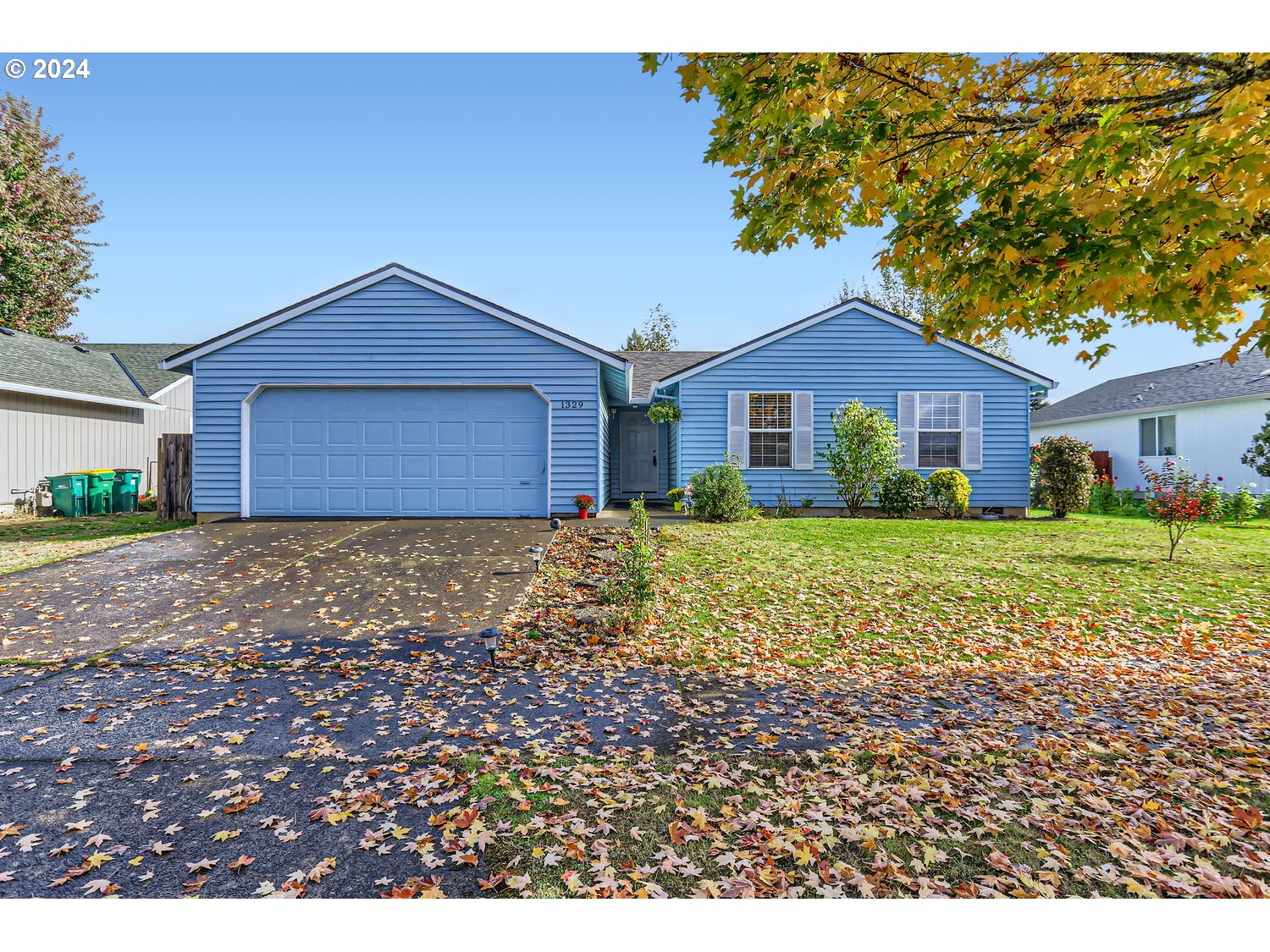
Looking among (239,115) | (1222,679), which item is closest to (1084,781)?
(1222,679)

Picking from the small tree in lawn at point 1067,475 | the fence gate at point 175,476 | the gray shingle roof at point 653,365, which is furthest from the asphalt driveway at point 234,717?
the small tree in lawn at point 1067,475

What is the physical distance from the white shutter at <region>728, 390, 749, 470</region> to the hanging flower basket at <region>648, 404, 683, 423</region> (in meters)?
1.10

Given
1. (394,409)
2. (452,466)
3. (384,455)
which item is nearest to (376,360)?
(394,409)

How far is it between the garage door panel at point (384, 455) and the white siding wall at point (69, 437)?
579cm

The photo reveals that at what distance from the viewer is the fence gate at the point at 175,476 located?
12.3m

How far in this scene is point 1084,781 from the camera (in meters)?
3.20

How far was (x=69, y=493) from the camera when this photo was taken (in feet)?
45.0

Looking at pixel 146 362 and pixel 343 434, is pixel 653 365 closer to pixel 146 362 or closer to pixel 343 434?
pixel 343 434

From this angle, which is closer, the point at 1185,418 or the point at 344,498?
the point at 344,498

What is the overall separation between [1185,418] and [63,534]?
26849mm

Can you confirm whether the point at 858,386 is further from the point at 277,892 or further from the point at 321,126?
the point at 277,892

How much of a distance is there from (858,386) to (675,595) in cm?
859

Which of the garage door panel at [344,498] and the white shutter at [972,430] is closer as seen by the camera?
the garage door panel at [344,498]

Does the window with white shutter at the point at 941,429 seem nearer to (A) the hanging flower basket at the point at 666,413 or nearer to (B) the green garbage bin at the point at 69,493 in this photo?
(A) the hanging flower basket at the point at 666,413
